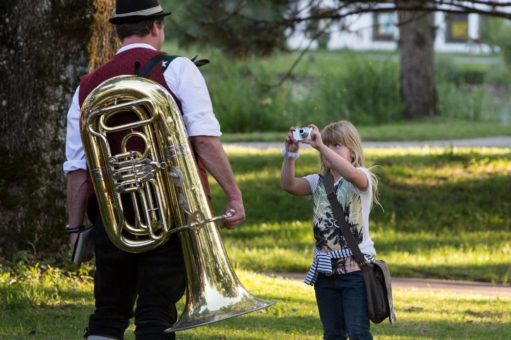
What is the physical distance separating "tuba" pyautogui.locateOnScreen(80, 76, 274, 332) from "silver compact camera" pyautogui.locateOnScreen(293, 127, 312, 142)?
23.1 inches

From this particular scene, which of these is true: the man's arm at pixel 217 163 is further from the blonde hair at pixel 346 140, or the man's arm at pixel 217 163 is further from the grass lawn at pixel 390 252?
the grass lawn at pixel 390 252

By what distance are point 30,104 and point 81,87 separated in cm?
314

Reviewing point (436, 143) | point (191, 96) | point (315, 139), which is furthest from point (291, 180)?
point (436, 143)

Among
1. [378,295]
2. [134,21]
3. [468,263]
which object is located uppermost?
[134,21]

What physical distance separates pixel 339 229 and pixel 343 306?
13.0 inches

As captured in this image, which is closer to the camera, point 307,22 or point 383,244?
point 383,244

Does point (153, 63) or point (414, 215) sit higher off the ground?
point (153, 63)

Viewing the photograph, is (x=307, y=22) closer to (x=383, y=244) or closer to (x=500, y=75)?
(x=383, y=244)

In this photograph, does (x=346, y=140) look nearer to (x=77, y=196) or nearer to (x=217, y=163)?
(x=217, y=163)

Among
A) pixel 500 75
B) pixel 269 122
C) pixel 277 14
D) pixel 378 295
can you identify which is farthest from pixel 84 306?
pixel 500 75

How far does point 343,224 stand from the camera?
5.27 metres

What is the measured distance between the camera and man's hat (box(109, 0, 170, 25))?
4.86 metres

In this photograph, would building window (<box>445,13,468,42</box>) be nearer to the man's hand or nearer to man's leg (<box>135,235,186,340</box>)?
the man's hand

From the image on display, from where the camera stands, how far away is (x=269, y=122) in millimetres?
22844
